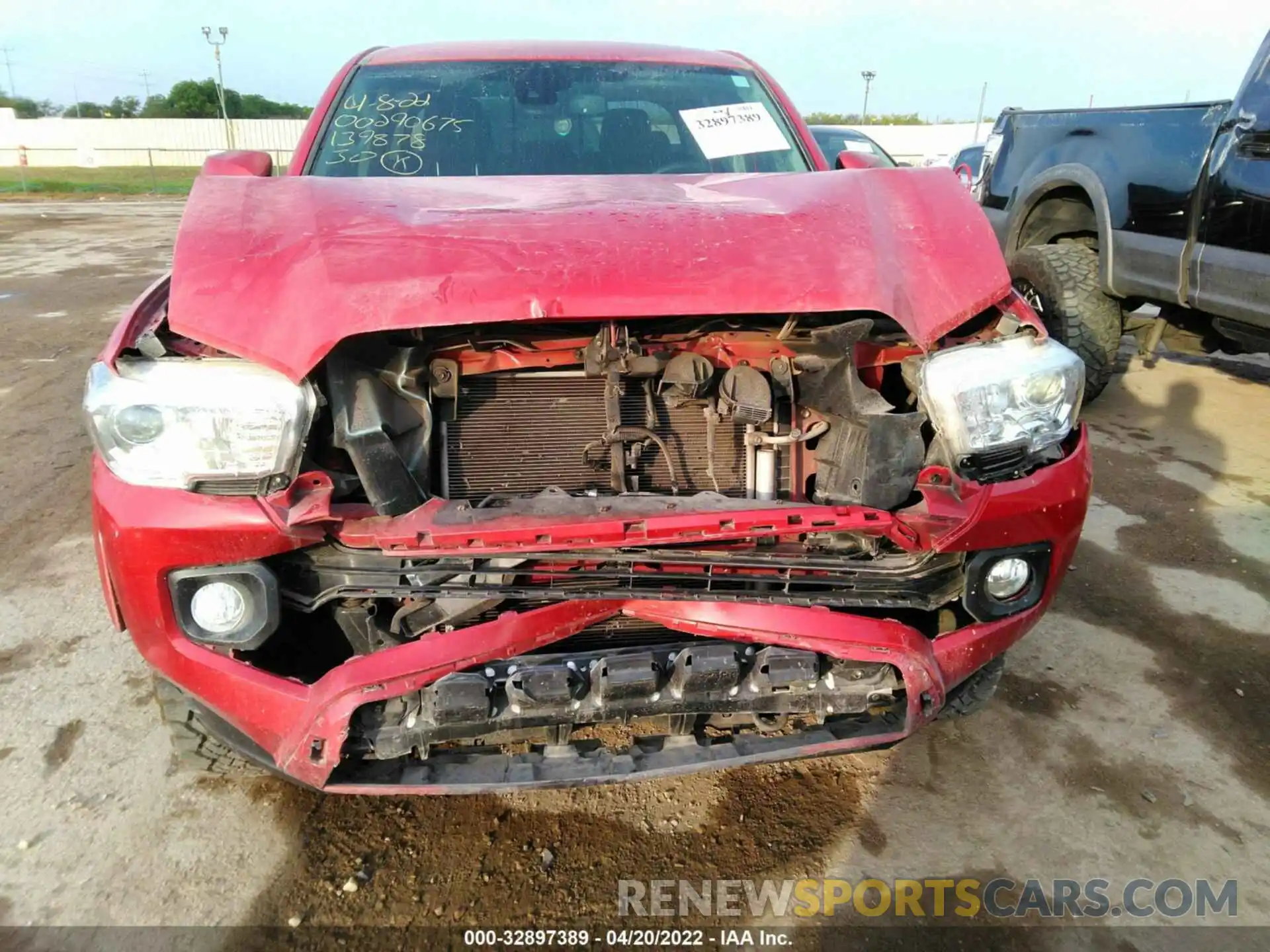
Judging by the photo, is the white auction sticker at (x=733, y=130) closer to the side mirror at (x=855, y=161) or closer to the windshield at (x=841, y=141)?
the side mirror at (x=855, y=161)

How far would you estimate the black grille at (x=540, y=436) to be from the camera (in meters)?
2.04

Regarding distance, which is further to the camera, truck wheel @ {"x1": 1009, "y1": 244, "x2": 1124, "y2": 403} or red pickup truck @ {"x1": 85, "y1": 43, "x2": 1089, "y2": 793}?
truck wheel @ {"x1": 1009, "y1": 244, "x2": 1124, "y2": 403}

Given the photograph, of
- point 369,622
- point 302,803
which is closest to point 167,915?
point 302,803

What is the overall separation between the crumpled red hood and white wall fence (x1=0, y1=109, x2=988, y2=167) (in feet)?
97.0

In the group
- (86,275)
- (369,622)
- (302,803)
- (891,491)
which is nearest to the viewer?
(369,622)

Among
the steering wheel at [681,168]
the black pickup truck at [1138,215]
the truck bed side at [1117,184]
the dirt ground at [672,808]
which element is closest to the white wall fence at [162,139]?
the truck bed side at [1117,184]

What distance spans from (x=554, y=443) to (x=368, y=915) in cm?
114

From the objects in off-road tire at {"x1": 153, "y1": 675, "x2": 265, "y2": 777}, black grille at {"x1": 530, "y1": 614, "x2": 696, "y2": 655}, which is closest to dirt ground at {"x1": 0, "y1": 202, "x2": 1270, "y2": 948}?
off-road tire at {"x1": 153, "y1": 675, "x2": 265, "y2": 777}

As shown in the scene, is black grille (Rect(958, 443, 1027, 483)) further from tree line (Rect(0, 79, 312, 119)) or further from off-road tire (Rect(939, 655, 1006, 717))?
tree line (Rect(0, 79, 312, 119))

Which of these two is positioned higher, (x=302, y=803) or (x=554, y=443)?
(x=554, y=443)

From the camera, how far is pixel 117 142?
1724 inches

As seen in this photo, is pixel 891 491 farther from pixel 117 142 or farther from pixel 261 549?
pixel 117 142

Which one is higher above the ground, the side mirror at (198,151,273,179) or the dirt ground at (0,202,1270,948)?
the side mirror at (198,151,273,179)

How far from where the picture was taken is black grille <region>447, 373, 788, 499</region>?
6.68 ft
